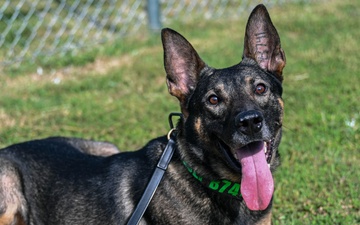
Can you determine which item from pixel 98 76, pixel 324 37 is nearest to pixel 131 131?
pixel 98 76

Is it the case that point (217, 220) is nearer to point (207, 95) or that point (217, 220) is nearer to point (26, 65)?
point (207, 95)

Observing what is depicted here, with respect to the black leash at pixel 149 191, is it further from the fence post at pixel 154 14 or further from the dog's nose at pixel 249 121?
the fence post at pixel 154 14

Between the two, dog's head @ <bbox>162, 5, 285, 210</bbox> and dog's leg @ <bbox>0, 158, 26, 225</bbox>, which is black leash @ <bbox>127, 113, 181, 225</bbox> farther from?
dog's leg @ <bbox>0, 158, 26, 225</bbox>

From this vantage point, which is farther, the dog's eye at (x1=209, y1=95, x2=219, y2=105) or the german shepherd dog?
the dog's eye at (x1=209, y1=95, x2=219, y2=105)

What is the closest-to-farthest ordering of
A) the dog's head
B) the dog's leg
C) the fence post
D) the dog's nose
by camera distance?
1. the dog's nose
2. the dog's head
3. the dog's leg
4. the fence post

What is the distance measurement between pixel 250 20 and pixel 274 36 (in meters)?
0.19

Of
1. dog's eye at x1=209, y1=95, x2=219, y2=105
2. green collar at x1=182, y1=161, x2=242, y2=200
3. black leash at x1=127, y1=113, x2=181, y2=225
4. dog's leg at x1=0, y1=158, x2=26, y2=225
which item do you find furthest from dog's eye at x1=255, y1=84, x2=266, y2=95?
dog's leg at x1=0, y1=158, x2=26, y2=225

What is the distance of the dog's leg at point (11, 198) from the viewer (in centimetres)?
405

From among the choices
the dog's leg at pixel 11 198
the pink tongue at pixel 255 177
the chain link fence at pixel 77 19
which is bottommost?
the chain link fence at pixel 77 19

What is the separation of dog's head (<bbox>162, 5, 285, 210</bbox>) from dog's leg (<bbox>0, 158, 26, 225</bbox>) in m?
1.25

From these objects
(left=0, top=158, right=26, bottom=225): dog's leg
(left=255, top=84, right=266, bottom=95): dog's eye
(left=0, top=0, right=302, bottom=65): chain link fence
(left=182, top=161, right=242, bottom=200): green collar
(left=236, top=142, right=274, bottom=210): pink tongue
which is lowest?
(left=0, top=0, right=302, bottom=65): chain link fence

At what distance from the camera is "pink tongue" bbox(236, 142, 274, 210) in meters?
3.35

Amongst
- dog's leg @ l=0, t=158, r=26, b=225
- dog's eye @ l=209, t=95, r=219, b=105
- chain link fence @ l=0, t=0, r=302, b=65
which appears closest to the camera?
dog's eye @ l=209, t=95, r=219, b=105

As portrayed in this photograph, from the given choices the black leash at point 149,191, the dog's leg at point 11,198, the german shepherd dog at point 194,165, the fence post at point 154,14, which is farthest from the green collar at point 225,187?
A: the fence post at point 154,14
